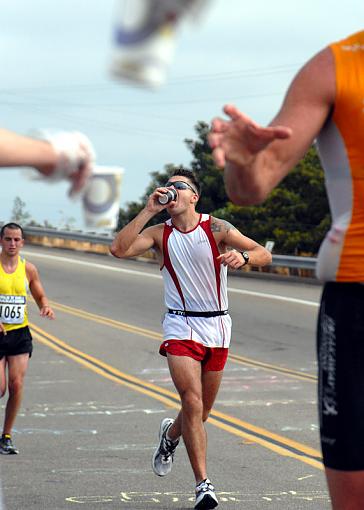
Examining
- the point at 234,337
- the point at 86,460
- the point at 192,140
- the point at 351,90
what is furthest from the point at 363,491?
the point at 192,140

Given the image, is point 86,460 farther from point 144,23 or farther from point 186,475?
point 144,23

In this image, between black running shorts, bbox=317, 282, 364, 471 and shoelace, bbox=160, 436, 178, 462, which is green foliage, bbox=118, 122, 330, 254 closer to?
shoelace, bbox=160, 436, 178, 462

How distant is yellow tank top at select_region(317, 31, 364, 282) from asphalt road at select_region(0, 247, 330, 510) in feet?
15.2

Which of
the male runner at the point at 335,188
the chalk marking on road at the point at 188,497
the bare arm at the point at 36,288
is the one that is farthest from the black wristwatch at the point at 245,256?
the male runner at the point at 335,188

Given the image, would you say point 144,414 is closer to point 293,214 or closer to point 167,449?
point 167,449

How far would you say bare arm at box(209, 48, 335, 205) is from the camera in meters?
3.88

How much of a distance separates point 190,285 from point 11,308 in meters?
3.51

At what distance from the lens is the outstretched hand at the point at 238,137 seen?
3.82 meters

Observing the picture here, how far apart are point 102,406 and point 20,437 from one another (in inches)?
96.5

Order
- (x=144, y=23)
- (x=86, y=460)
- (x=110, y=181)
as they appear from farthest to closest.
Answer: (x=86, y=460) → (x=110, y=181) → (x=144, y=23)

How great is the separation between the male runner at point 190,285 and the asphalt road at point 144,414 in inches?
25.9

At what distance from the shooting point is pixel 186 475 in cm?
1002

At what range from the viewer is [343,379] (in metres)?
4.19

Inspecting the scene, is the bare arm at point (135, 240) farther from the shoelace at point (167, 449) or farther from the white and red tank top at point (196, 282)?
the shoelace at point (167, 449)
